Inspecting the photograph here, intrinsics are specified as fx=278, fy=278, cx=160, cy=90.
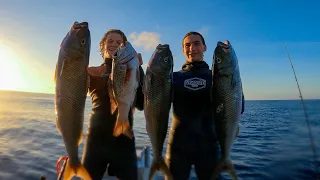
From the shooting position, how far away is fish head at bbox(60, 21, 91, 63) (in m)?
4.23

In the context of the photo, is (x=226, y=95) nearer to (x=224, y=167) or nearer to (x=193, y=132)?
(x=193, y=132)

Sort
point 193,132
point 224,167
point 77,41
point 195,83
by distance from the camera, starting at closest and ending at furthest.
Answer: point 77,41 < point 224,167 < point 193,132 < point 195,83

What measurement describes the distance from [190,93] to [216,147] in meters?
1.18

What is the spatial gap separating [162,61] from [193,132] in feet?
5.34

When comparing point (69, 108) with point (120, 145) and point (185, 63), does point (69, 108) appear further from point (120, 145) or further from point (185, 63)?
point (185, 63)

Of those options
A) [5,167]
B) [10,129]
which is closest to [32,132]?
[10,129]

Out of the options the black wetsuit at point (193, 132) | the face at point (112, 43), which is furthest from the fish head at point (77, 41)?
the black wetsuit at point (193, 132)

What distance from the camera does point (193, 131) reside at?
17.9 ft

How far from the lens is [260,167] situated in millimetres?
14188

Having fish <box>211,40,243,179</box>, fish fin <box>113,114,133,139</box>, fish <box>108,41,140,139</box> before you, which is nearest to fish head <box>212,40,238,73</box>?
fish <box>211,40,243,179</box>

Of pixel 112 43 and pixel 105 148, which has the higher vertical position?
pixel 112 43

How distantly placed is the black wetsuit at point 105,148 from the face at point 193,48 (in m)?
1.35

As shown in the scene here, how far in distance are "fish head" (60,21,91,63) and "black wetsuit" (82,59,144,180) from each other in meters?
1.11

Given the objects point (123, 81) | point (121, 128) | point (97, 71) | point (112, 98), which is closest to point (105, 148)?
point (121, 128)
